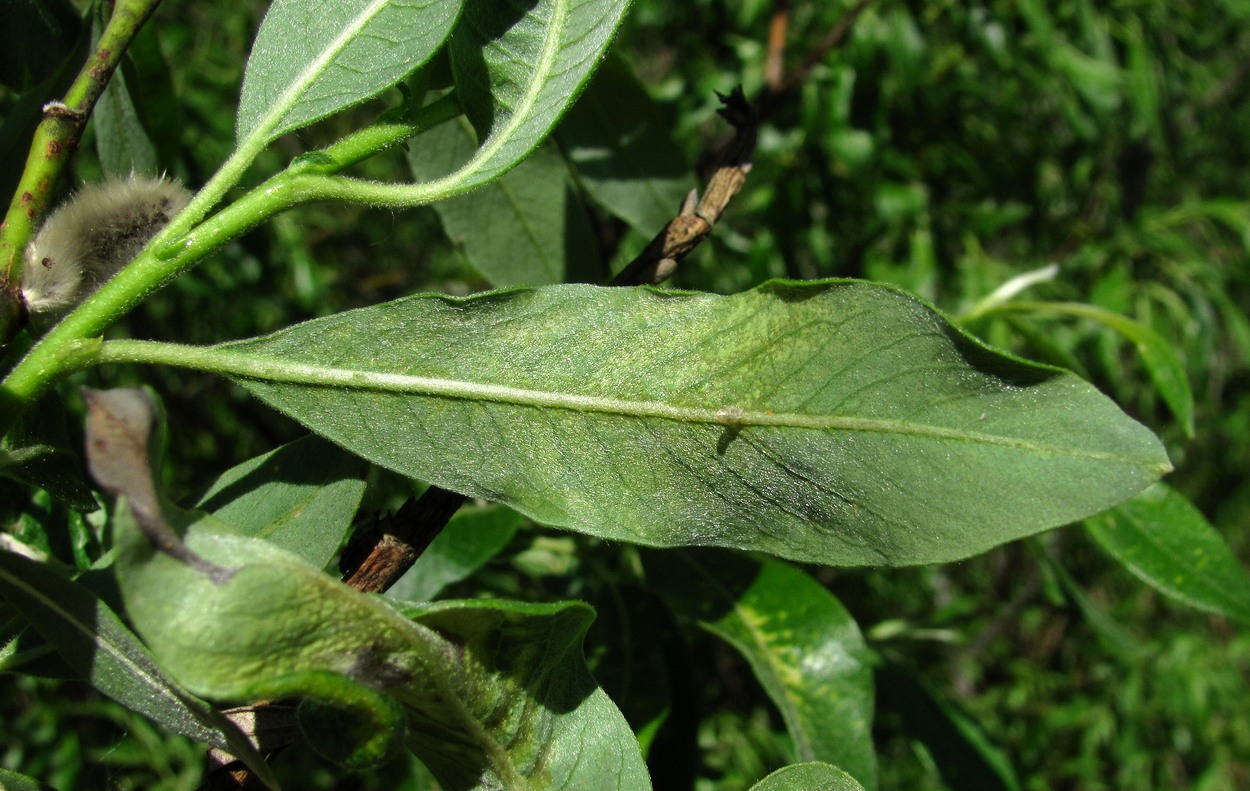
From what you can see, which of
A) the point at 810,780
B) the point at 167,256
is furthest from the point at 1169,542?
the point at 167,256

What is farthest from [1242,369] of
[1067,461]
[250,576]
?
[250,576]

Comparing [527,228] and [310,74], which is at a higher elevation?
[310,74]

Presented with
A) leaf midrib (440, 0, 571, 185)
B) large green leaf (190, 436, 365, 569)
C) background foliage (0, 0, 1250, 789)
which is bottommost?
background foliage (0, 0, 1250, 789)

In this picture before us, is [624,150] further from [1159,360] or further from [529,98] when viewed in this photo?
[1159,360]

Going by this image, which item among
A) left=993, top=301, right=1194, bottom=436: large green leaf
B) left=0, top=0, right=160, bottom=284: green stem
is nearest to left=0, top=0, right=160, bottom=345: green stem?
left=0, top=0, right=160, bottom=284: green stem

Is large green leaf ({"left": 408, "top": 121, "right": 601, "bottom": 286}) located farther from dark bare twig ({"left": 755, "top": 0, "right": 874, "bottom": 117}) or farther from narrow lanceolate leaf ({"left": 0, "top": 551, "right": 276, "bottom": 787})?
dark bare twig ({"left": 755, "top": 0, "right": 874, "bottom": 117})

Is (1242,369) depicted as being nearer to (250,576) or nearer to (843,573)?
(843,573)

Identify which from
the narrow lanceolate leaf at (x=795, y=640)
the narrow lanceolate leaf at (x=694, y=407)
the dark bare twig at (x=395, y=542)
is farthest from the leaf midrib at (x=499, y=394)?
the narrow lanceolate leaf at (x=795, y=640)
